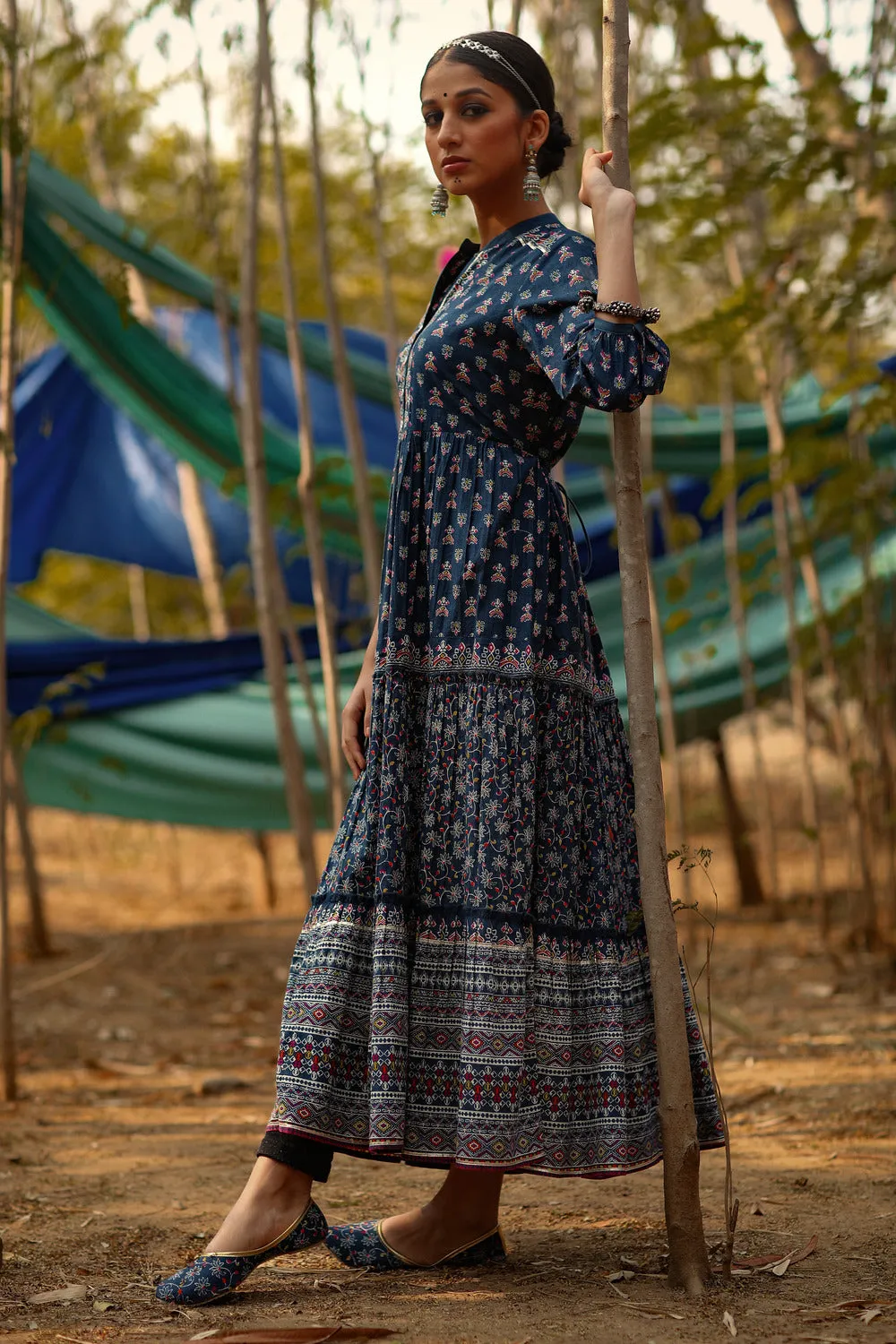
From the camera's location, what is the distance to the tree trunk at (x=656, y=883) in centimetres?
142

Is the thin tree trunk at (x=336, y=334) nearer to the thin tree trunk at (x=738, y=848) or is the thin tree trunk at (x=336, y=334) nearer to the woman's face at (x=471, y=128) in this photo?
the woman's face at (x=471, y=128)

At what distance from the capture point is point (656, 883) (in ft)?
4.66

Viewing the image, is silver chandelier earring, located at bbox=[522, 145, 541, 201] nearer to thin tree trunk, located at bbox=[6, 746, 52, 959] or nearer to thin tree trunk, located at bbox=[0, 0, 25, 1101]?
thin tree trunk, located at bbox=[0, 0, 25, 1101]

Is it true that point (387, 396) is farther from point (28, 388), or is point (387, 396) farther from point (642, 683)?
point (642, 683)

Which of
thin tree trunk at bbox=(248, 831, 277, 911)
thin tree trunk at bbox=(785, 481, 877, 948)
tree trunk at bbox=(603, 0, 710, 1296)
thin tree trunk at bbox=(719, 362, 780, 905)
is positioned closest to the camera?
tree trunk at bbox=(603, 0, 710, 1296)

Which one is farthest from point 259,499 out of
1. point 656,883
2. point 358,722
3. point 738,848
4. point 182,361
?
point 738,848

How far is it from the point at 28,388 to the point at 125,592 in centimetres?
284

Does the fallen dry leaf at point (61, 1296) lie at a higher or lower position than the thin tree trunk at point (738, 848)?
lower

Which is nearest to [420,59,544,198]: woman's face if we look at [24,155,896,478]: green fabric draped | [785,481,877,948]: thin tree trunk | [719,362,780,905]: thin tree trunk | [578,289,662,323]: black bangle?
[578,289,662,323]: black bangle

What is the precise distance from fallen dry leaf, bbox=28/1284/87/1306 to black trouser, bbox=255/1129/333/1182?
0.23 m

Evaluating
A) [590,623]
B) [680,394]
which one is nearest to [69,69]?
[590,623]

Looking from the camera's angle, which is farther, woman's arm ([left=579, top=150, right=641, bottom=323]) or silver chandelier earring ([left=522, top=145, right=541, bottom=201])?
silver chandelier earring ([left=522, top=145, right=541, bottom=201])

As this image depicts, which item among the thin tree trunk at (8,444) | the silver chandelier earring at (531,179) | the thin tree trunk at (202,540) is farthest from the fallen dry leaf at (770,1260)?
the thin tree trunk at (202,540)

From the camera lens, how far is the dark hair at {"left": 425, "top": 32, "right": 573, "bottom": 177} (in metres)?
1.52
